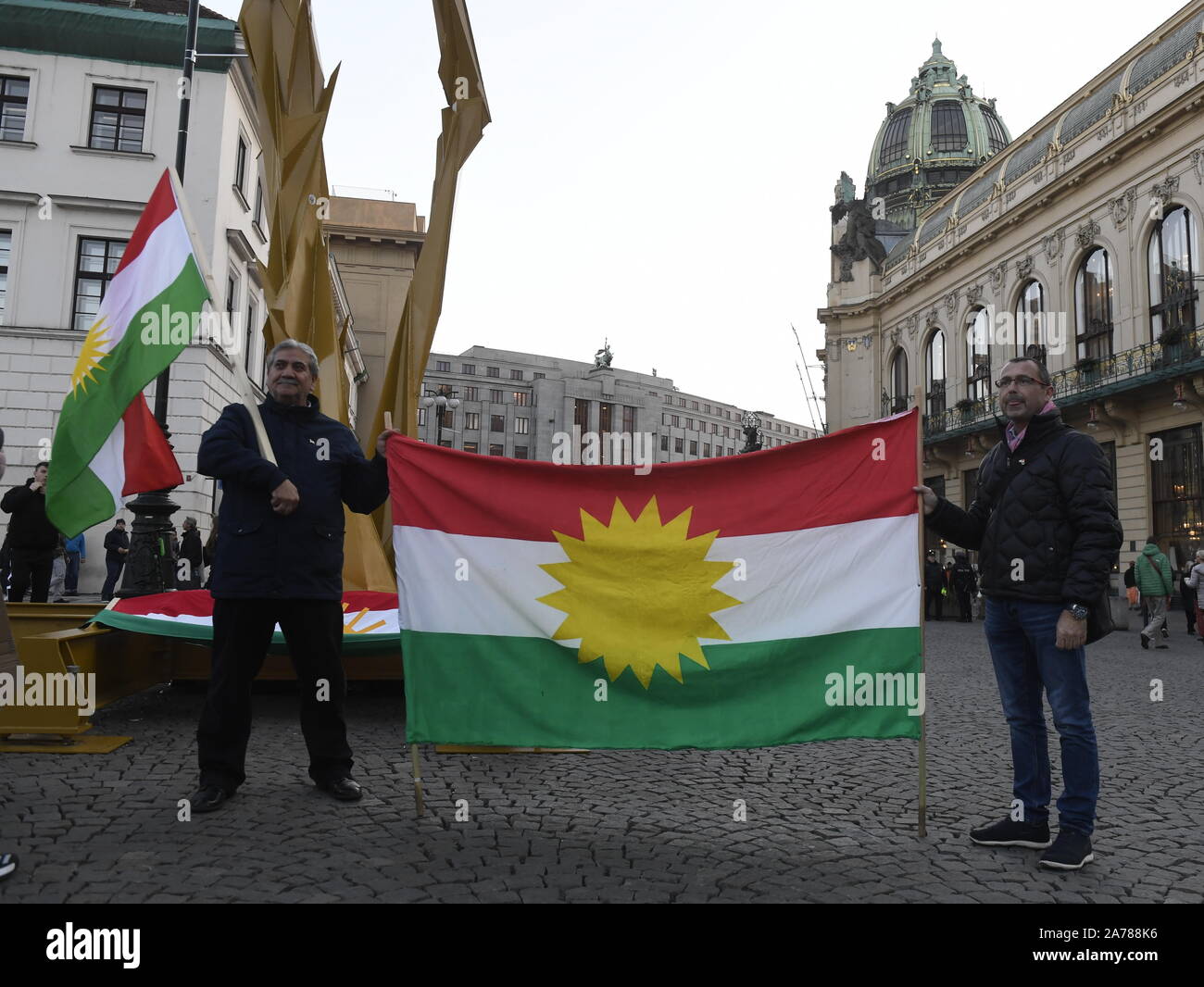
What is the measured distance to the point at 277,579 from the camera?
4.24 metres

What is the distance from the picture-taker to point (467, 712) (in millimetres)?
4164

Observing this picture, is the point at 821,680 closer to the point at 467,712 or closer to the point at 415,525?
the point at 467,712

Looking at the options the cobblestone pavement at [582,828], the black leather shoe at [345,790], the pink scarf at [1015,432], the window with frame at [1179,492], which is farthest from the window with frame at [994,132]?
the black leather shoe at [345,790]

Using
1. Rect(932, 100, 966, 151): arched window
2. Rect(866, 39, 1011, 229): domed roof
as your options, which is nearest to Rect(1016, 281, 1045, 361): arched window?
Rect(866, 39, 1011, 229): domed roof

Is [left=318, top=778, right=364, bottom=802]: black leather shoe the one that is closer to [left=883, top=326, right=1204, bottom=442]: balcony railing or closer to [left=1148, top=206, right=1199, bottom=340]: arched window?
[left=883, top=326, right=1204, bottom=442]: balcony railing

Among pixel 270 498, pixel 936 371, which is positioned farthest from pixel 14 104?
pixel 936 371

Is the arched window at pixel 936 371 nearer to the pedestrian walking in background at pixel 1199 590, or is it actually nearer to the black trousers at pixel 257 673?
the pedestrian walking in background at pixel 1199 590

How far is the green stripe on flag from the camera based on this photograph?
3992mm

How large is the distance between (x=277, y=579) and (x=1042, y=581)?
3.31 m

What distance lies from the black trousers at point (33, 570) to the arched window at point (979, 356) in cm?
3248

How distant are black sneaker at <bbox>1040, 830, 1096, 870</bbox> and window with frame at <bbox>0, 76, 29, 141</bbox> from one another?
2588cm
